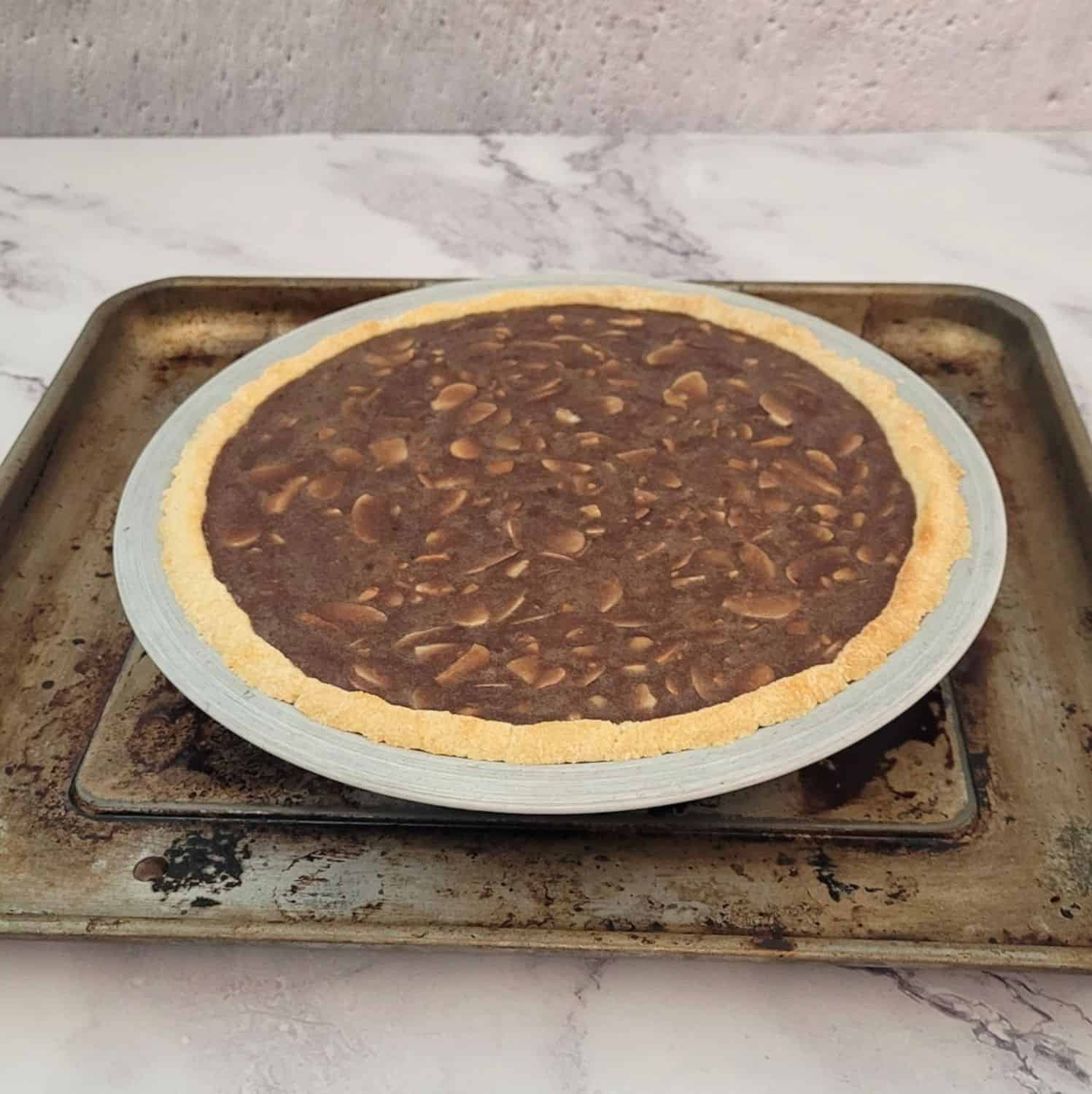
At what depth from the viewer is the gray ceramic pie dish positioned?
1229mm

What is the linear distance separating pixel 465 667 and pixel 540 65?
1.91 metres

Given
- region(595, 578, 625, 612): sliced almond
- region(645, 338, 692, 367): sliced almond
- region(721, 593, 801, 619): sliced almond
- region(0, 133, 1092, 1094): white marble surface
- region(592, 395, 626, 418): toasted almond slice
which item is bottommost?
region(0, 133, 1092, 1094): white marble surface

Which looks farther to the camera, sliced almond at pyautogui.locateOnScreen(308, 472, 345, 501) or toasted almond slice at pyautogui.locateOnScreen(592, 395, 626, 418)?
toasted almond slice at pyautogui.locateOnScreen(592, 395, 626, 418)

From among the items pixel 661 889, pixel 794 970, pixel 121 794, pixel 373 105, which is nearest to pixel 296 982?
pixel 121 794

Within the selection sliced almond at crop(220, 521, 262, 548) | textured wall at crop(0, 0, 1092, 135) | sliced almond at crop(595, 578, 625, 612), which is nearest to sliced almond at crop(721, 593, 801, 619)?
sliced almond at crop(595, 578, 625, 612)

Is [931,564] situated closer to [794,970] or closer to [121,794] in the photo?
[794,970]

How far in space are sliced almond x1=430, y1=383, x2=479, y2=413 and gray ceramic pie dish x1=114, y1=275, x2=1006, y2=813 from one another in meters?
0.40

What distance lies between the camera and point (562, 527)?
1.53 meters

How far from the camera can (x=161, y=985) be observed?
1.30 m

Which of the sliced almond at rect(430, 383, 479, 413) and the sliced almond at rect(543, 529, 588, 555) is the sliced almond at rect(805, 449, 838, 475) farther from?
the sliced almond at rect(430, 383, 479, 413)

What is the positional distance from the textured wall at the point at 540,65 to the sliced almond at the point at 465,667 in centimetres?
185

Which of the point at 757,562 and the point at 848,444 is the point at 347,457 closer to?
the point at 757,562

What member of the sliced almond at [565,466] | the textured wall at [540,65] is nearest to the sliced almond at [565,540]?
the sliced almond at [565,466]

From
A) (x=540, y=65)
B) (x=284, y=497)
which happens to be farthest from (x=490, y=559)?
(x=540, y=65)
